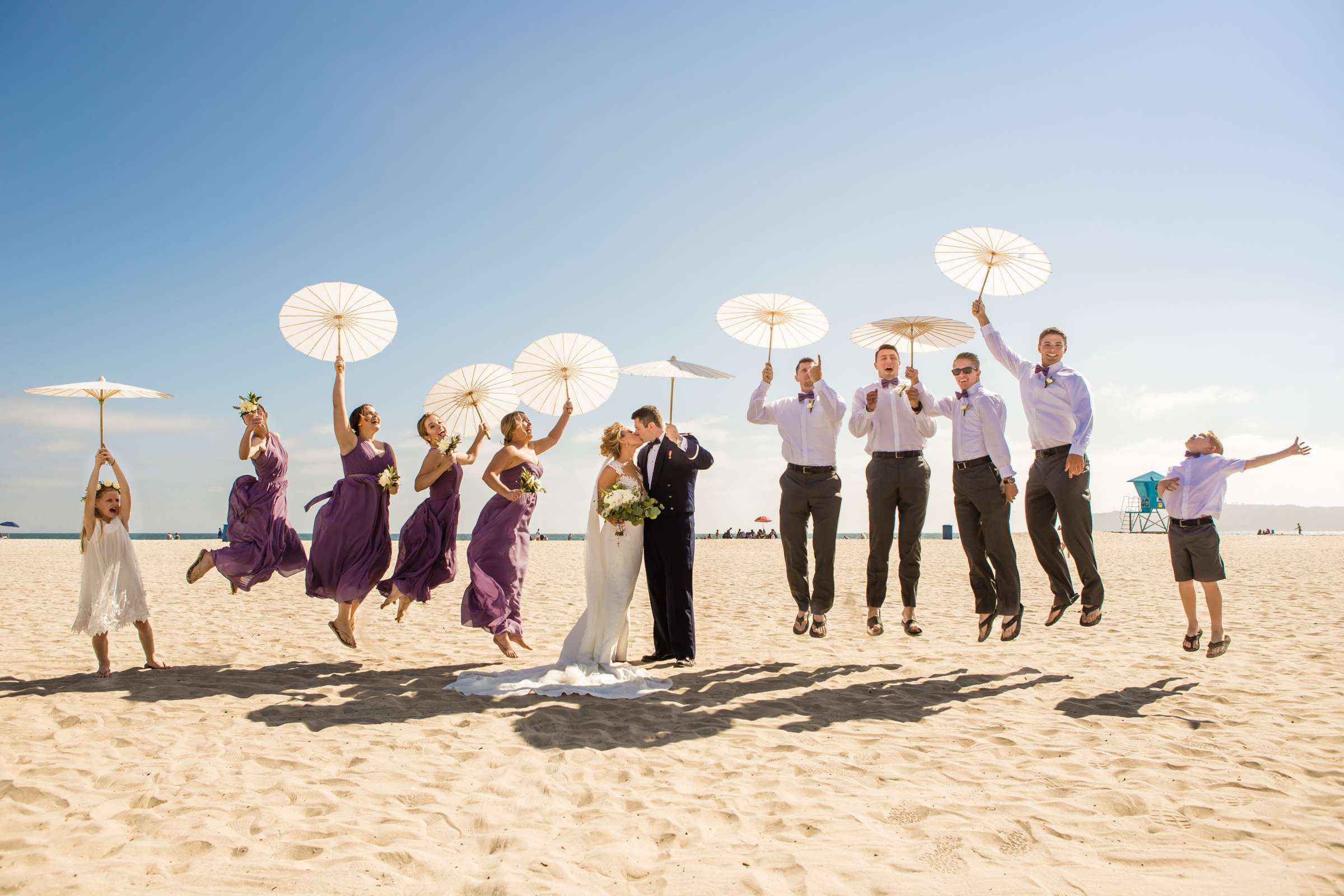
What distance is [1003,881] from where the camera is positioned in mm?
3424

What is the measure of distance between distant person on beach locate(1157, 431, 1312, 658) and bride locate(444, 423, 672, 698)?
199 inches

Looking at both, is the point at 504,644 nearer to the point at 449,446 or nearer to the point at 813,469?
the point at 449,446

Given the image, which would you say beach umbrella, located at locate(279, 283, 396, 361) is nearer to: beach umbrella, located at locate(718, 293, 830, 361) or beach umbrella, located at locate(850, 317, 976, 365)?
beach umbrella, located at locate(718, 293, 830, 361)

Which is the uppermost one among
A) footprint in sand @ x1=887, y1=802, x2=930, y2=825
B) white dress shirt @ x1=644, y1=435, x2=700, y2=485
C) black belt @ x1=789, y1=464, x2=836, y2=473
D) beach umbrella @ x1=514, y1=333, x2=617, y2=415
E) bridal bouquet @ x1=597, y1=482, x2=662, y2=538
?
beach umbrella @ x1=514, y1=333, x2=617, y2=415

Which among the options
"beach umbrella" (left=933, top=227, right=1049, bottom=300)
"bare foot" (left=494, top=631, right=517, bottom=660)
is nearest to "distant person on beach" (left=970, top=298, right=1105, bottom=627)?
"beach umbrella" (left=933, top=227, right=1049, bottom=300)

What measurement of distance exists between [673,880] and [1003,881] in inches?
56.7

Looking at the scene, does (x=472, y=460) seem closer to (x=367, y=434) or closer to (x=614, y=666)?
(x=367, y=434)

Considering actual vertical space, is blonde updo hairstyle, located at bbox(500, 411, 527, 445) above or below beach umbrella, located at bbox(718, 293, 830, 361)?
Answer: below

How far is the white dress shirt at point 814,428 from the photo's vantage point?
8.07m

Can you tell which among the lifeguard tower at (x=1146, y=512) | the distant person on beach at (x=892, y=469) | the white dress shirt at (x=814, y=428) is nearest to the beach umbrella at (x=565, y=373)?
the white dress shirt at (x=814, y=428)

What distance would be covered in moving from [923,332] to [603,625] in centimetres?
430

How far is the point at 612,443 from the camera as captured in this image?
7625mm

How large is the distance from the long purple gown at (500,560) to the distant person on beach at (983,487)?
4115 mm

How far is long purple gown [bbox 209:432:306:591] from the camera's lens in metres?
8.12
